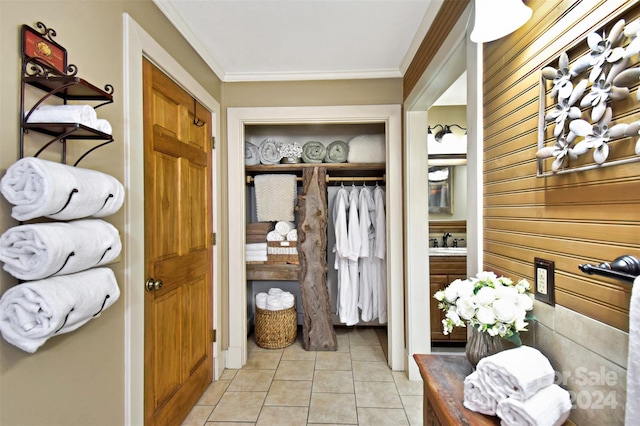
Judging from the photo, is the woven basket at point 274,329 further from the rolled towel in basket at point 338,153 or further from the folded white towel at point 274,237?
the rolled towel in basket at point 338,153

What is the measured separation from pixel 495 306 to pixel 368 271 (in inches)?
84.8

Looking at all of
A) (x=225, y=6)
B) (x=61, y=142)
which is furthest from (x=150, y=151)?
(x=225, y=6)

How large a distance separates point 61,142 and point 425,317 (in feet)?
8.25

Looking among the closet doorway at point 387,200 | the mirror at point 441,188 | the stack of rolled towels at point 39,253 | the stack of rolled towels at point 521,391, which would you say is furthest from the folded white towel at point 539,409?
the mirror at point 441,188

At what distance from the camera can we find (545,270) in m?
0.95

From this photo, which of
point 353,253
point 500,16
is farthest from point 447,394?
point 353,253

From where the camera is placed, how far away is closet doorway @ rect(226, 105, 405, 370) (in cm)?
258

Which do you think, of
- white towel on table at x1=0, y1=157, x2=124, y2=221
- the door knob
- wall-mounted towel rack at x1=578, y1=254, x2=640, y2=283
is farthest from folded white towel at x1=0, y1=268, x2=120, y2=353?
wall-mounted towel rack at x1=578, y1=254, x2=640, y2=283

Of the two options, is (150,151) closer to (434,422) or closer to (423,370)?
(423,370)

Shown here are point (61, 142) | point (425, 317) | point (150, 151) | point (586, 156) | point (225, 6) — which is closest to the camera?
point (586, 156)

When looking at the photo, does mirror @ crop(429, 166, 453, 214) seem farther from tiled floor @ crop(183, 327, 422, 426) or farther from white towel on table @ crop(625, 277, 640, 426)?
white towel on table @ crop(625, 277, 640, 426)

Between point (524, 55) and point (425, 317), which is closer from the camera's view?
point (524, 55)

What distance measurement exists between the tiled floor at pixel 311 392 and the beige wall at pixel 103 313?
94 cm

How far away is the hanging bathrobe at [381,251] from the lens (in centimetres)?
294
